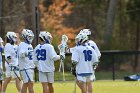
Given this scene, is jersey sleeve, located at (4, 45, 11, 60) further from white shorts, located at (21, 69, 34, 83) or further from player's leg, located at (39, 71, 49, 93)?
player's leg, located at (39, 71, 49, 93)

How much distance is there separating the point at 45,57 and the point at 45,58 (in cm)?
4

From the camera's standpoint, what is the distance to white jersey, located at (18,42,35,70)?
16.3 meters

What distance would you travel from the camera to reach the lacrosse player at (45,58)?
52.6 feet

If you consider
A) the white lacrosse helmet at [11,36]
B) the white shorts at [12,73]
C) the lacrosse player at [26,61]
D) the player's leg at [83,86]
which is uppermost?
the white lacrosse helmet at [11,36]

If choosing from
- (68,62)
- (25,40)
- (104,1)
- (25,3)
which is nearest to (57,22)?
(25,3)

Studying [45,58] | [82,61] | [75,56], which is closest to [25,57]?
[45,58]

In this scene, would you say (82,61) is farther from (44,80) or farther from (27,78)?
(27,78)

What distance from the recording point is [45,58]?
16094 millimetres

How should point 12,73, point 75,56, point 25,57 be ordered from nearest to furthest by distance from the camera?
point 75,56 < point 25,57 < point 12,73

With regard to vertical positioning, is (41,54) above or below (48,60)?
above

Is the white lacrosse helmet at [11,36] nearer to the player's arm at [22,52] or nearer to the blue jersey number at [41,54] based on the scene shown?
the player's arm at [22,52]

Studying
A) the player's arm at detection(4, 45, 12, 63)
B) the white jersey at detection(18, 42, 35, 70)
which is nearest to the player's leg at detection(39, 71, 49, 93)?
the white jersey at detection(18, 42, 35, 70)

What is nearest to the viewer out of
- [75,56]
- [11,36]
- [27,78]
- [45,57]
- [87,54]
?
[75,56]

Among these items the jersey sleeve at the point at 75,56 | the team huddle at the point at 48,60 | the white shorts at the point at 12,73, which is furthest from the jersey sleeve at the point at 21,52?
the white shorts at the point at 12,73
